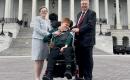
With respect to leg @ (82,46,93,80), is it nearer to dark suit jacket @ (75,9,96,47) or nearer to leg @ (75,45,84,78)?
leg @ (75,45,84,78)

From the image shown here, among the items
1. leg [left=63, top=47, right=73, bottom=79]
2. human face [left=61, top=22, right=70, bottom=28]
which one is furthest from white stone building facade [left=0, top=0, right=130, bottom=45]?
leg [left=63, top=47, right=73, bottom=79]

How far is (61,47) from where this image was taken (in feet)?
26.0

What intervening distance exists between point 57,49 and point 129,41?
170 feet

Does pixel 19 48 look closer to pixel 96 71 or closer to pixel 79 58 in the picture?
pixel 96 71

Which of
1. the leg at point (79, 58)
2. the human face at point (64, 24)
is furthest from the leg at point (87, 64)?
the human face at point (64, 24)

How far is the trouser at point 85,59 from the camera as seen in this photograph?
8.32m

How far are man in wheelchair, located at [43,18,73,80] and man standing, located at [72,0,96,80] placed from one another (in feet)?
0.83

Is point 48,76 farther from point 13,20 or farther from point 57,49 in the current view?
point 13,20

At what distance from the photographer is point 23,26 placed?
5703cm

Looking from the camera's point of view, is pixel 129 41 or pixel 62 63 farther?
pixel 129 41

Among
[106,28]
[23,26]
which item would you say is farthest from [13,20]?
[106,28]

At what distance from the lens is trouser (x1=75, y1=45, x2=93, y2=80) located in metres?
8.32

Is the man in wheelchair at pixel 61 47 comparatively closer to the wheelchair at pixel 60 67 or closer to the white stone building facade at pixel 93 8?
the wheelchair at pixel 60 67

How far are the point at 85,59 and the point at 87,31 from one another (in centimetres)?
74
